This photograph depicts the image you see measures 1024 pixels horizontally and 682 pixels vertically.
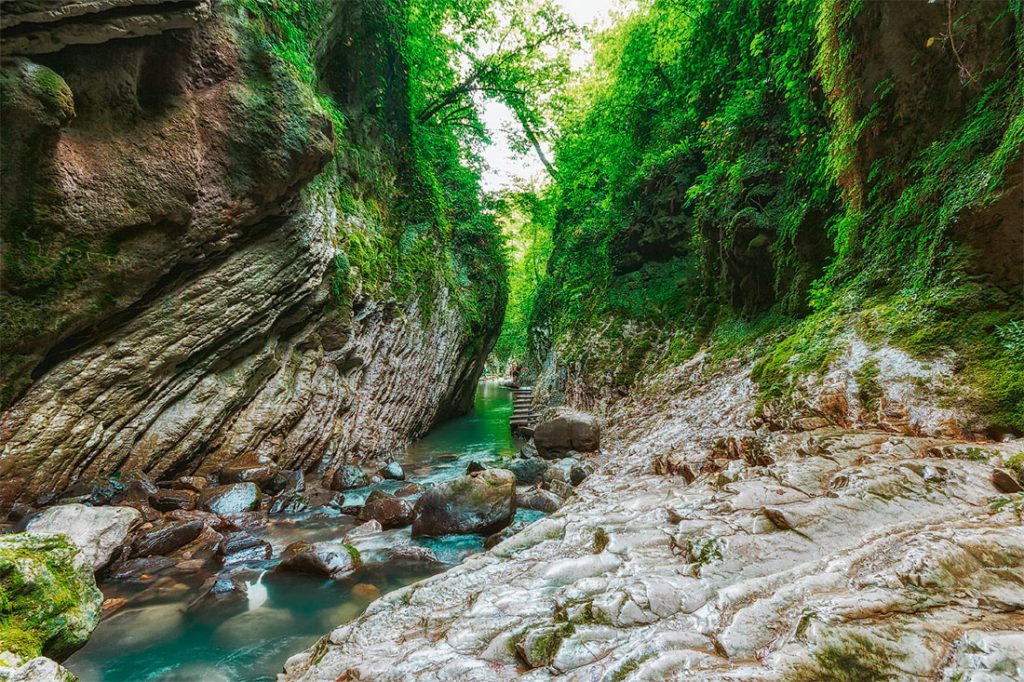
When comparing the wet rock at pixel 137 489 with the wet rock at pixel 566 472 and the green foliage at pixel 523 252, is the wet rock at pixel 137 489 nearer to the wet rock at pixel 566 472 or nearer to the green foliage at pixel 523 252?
the wet rock at pixel 566 472

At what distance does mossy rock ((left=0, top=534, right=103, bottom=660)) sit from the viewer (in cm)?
213

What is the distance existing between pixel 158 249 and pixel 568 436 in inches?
311

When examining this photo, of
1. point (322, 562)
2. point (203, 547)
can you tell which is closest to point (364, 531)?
point (322, 562)

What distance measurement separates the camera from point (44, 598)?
7.46 feet

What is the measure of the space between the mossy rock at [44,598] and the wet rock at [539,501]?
189 inches

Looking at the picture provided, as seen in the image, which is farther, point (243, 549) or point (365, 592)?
point (243, 549)

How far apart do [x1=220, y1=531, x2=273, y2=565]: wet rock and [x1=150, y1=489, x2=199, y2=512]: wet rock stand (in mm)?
1119

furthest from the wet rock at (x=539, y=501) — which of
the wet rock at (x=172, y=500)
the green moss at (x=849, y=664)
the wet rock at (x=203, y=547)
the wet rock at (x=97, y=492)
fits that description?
the wet rock at (x=97, y=492)

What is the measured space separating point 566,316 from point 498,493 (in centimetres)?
1034

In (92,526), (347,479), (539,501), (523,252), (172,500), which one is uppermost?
(523,252)

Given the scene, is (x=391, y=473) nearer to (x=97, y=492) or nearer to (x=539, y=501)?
(x=539, y=501)

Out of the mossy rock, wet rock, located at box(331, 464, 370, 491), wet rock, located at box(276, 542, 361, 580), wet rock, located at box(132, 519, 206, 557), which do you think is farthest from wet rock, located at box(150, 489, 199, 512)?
the mossy rock

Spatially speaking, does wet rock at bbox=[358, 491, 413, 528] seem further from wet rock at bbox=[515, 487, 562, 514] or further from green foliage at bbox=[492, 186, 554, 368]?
green foliage at bbox=[492, 186, 554, 368]

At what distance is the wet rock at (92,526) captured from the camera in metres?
4.26
